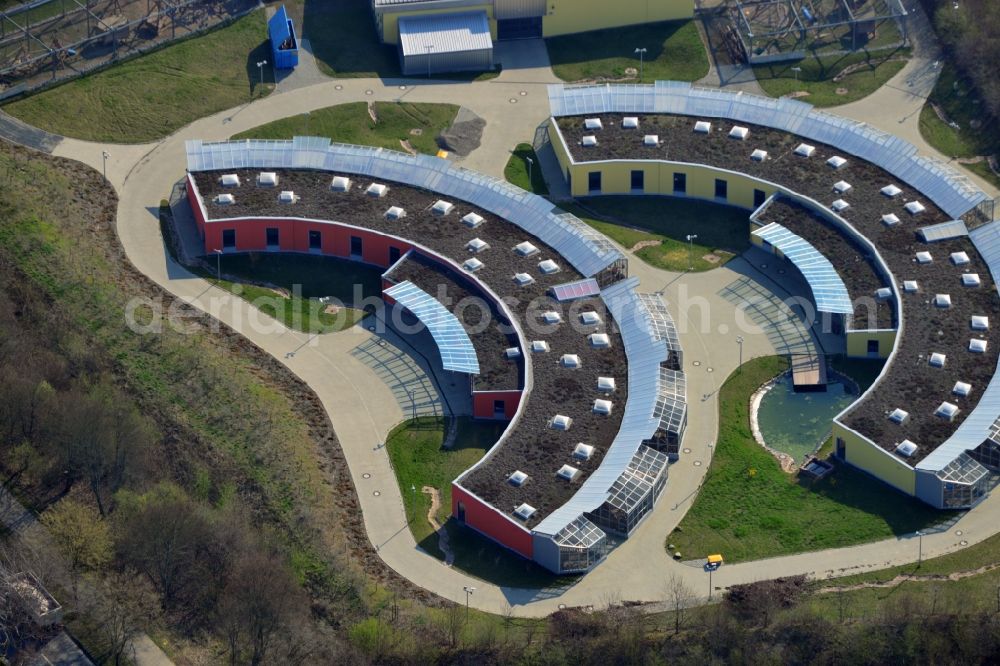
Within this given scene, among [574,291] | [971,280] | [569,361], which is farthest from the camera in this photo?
[574,291]

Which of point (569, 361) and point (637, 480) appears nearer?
point (637, 480)

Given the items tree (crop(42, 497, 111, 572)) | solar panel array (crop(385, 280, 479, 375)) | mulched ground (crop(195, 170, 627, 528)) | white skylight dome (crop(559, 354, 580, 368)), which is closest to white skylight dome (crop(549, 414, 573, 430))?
mulched ground (crop(195, 170, 627, 528))

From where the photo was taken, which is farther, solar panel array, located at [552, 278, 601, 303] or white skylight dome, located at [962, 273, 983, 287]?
solar panel array, located at [552, 278, 601, 303]

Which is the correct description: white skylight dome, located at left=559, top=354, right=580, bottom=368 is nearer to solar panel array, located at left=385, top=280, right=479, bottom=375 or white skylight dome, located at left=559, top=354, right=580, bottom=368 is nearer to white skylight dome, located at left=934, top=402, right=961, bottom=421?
solar panel array, located at left=385, top=280, right=479, bottom=375

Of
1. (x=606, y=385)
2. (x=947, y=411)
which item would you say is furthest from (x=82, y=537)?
(x=947, y=411)

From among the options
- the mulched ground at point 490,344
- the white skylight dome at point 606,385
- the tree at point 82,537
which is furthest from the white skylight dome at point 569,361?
the tree at point 82,537

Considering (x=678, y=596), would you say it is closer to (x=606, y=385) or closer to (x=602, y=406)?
(x=602, y=406)

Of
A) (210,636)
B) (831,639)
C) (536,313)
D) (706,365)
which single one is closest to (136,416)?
(210,636)
